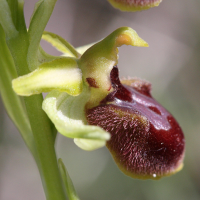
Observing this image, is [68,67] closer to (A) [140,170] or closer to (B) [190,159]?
(A) [140,170]

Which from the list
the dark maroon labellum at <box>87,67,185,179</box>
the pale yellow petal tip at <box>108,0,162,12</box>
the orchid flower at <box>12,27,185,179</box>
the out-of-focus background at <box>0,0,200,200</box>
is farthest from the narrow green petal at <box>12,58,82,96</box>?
the out-of-focus background at <box>0,0,200,200</box>

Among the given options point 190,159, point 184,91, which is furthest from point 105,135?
point 184,91

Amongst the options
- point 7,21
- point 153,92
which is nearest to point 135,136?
point 7,21

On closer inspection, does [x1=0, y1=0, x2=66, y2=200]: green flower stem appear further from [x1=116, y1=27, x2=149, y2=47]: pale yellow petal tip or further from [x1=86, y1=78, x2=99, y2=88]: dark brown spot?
[x1=116, y1=27, x2=149, y2=47]: pale yellow petal tip

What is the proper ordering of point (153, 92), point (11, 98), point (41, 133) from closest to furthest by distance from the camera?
point (41, 133) → point (11, 98) → point (153, 92)

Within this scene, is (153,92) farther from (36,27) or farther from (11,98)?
(36,27)
